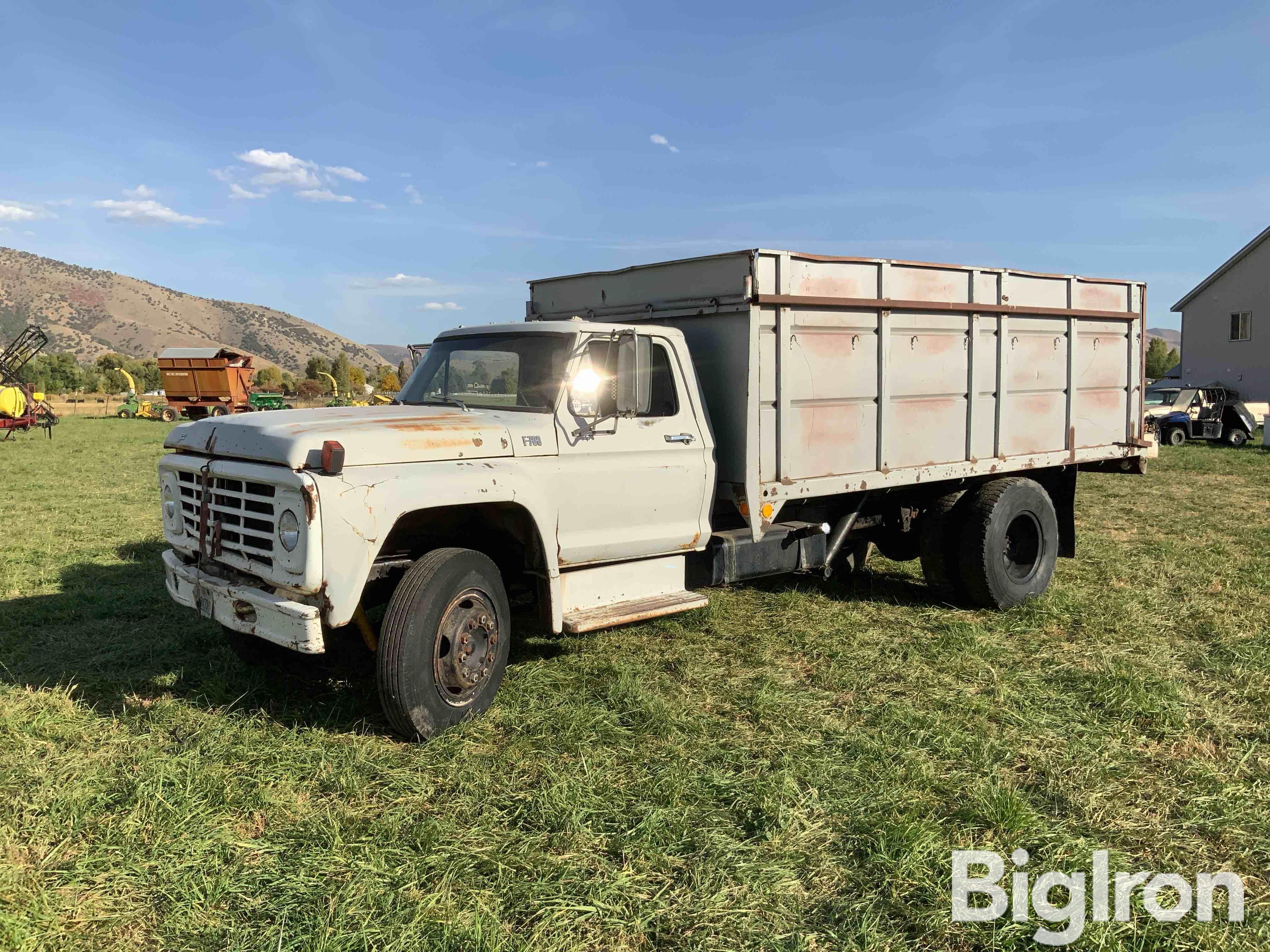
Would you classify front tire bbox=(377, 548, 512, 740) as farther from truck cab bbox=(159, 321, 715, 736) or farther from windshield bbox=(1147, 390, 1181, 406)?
windshield bbox=(1147, 390, 1181, 406)

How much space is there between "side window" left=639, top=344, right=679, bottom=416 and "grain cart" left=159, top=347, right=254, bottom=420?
26903mm

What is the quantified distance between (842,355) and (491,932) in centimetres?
425

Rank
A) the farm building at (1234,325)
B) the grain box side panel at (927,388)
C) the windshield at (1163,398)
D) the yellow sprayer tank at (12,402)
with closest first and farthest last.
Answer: the grain box side panel at (927,388) < the yellow sprayer tank at (12,402) < the windshield at (1163,398) < the farm building at (1234,325)

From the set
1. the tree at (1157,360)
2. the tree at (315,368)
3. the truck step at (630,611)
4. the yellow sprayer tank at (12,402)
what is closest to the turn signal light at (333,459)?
the truck step at (630,611)

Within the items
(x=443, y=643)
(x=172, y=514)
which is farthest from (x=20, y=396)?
(x=443, y=643)

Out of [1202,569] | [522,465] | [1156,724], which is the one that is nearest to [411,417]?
[522,465]

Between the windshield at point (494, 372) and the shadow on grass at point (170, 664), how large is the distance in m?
1.54

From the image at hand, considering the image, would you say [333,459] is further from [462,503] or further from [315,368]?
[315,368]

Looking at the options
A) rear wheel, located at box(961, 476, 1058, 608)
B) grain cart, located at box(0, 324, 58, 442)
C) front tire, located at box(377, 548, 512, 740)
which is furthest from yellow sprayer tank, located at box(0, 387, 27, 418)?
rear wheel, located at box(961, 476, 1058, 608)

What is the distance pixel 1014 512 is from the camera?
23.1 ft

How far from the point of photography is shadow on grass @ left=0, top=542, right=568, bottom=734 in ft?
15.8

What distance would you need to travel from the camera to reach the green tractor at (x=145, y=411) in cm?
3300

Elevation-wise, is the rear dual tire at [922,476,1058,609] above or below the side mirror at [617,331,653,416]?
below

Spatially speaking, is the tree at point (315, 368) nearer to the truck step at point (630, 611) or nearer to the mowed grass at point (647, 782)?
the mowed grass at point (647, 782)
